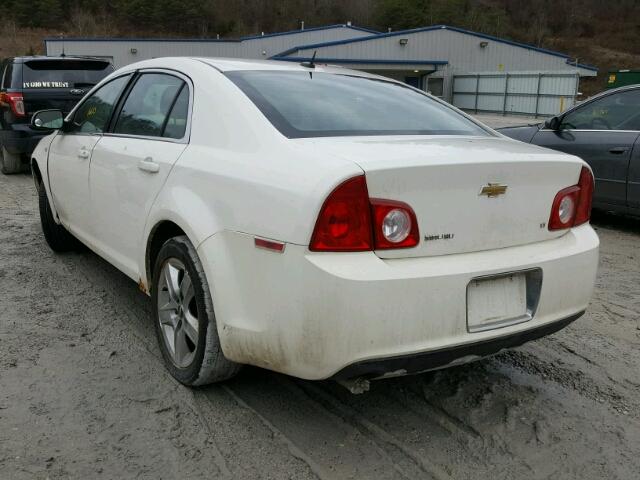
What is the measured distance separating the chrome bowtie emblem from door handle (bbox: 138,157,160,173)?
1569 mm

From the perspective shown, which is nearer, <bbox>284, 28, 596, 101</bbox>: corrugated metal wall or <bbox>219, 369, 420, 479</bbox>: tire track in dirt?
<bbox>219, 369, 420, 479</bbox>: tire track in dirt

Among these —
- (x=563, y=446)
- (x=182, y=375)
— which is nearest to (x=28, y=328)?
(x=182, y=375)

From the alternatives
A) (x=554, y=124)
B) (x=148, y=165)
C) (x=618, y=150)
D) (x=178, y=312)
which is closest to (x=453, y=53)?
(x=554, y=124)

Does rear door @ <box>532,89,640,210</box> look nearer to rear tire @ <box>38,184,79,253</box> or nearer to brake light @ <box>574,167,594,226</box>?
brake light @ <box>574,167,594,226</box>

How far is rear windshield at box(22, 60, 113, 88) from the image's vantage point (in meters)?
8.95

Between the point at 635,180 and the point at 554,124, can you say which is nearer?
the point at 635,180

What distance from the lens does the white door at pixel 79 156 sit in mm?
3943

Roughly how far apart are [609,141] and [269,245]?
5143mm

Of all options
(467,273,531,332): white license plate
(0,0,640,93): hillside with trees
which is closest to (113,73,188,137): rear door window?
(467,273,531,332): white license plate

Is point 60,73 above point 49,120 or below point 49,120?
above

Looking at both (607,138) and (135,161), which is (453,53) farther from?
(135,161)

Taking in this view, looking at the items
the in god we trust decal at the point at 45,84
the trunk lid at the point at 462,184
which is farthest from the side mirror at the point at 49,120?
the in god we trust decal at the point at 45,84

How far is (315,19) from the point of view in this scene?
93.4m

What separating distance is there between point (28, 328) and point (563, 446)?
299cm
